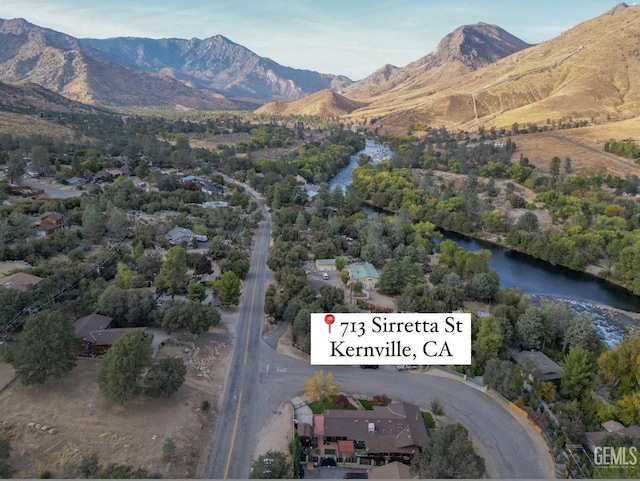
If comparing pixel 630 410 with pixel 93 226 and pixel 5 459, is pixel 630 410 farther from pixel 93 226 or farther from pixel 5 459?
pixel 93 226

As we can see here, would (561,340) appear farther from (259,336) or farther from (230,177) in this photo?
(230,177)

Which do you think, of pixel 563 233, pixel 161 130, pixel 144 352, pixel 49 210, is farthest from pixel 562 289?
pixel 161 130

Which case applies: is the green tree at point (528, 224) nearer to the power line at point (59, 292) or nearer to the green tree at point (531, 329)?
the green tree at point (531, 329)

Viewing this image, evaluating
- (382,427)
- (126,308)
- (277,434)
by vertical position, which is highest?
(126,308)

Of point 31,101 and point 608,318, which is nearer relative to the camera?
point 608,318

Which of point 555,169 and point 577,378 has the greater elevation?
point 555,169

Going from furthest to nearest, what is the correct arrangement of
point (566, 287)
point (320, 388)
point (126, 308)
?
point (566, 287) → point (126, 308) → point (320, 388)

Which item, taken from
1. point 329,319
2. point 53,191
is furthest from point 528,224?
point 53,191

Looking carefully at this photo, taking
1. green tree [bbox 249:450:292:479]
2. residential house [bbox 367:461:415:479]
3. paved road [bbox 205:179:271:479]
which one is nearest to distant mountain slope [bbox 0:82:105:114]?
paved road [bbox 205:179:271:479]
